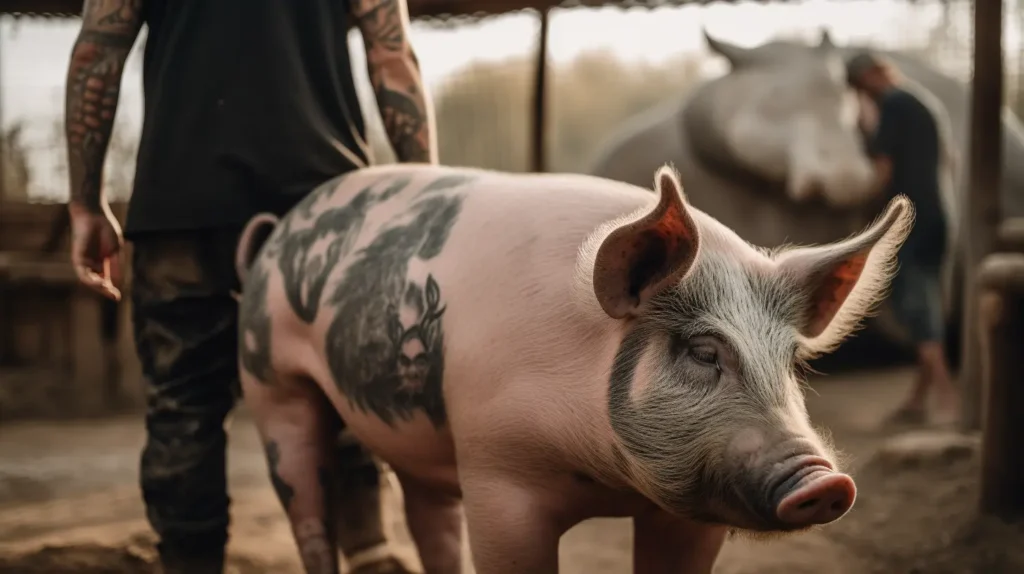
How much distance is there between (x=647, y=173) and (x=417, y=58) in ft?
17.0

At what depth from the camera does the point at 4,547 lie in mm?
3275

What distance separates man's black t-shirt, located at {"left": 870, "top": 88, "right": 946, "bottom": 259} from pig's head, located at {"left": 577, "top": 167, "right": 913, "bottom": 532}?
194 inches

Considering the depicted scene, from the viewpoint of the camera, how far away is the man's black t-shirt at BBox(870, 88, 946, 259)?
6.44 metres

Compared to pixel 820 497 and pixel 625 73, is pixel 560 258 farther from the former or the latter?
pixel 625 73

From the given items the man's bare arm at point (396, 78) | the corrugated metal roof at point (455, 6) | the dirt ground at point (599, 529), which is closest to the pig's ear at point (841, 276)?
the dirt ground at point (599, 529)

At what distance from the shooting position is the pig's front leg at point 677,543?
2020 mm

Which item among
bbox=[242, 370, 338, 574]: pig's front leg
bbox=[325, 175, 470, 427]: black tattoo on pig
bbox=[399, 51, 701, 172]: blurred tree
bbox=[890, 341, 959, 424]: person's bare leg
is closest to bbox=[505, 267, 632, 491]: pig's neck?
bbox=[325, 175, 470, 427]: black tattoo on pig

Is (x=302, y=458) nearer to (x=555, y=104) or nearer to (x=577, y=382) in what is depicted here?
(x=577, y=382)

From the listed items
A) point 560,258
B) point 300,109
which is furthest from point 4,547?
point 560,258

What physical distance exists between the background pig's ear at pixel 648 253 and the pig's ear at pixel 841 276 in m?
0.23

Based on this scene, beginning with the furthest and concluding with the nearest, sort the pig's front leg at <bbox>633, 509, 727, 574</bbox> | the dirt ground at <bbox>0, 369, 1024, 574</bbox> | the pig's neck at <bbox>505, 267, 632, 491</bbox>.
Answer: the dirt ground at <bbox>0, 369, 1024, 574</bbox>, the pig's front leg at <bbox>633, 509, 727, 574</bbox>, the pig's neck at <bbox>505, 267, 632, 491</bbox>

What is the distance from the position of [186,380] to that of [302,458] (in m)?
0.42

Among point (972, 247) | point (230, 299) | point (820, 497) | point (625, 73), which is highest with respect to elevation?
point (820, 497)

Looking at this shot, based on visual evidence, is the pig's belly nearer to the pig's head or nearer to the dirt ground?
the pig's head
